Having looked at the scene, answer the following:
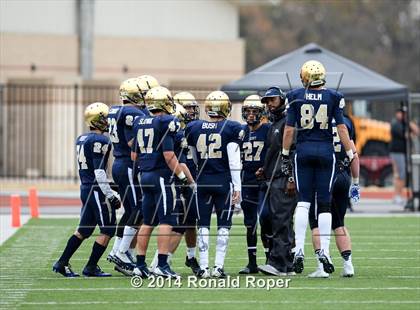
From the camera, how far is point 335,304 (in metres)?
9.77

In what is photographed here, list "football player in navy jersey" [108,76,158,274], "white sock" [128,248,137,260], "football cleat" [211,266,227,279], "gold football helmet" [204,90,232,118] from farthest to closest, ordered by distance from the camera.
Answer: "white sock" [128,248,137,260] → "football player in navy jersey" [108,76,158,274] → "gold football helmet" [204,90,232,118] → "football cleat" [211,266,227,279]

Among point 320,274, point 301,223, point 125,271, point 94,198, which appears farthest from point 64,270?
point 320,274

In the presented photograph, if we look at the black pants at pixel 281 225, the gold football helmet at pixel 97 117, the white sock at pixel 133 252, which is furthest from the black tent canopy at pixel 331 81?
the black pants at pixel 281 225

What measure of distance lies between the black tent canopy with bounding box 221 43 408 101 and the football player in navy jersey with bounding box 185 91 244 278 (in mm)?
8023

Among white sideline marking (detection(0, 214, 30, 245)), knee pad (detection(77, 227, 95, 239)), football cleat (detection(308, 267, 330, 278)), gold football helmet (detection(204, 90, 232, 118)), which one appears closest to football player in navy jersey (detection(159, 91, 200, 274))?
gold football helmet (detection(204, 90, 232, 118))

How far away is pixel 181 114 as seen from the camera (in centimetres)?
1227

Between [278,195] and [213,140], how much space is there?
0.94m

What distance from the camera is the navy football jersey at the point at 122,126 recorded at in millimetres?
11898

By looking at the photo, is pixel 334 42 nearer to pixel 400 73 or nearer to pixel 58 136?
pixel 400 73

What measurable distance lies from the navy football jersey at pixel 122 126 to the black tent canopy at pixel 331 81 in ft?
25.2

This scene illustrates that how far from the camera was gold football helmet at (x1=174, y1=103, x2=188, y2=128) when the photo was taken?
40.0 ft

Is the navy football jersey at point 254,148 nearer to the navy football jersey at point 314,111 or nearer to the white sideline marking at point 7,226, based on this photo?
the navy football jersey at point 314,111

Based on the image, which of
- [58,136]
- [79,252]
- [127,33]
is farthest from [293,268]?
[127,33]

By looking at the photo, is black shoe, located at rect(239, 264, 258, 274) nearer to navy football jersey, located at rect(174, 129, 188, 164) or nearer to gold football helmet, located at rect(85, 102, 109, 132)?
navy football jersey, located at rect(174, 129, 188, 164)
